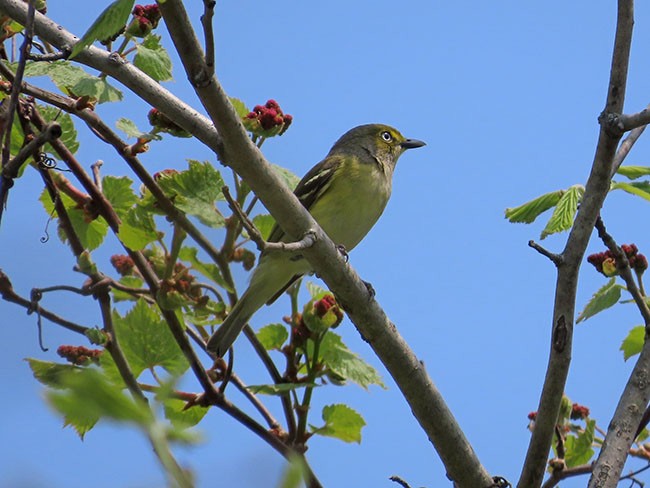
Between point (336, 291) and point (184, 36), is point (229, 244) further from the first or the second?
point (184, 36)

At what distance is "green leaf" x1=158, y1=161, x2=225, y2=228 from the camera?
3.73 m

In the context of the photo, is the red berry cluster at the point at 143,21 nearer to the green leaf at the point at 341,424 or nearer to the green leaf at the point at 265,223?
the green leaf at the point at 265,223

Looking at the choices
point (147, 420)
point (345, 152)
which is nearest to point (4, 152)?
point (147, 420)

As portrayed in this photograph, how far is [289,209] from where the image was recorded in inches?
120

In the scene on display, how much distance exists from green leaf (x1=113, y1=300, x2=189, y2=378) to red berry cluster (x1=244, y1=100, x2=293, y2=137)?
88cm

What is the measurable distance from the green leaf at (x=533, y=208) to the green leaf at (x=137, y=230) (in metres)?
1.55

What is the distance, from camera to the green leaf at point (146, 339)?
134 inches

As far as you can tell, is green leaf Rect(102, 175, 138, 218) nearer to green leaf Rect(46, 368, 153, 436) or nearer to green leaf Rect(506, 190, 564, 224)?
green leaf Rect(506, 190, 564, 224)

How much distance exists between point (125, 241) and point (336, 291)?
1055 mm

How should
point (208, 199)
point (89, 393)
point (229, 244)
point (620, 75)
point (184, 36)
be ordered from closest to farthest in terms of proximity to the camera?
1. point (89, 393)
2. point (184, 36)
3. point (620, 75)
4. point (208, 199)
5. point (229, 244)

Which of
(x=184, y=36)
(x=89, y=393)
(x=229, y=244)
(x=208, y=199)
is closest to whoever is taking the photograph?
(x=89, y=393)

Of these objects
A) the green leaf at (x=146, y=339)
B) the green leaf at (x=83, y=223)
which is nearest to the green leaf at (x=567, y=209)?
the green leaf at (x=146, y=339)

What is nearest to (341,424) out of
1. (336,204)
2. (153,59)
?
(153,59)

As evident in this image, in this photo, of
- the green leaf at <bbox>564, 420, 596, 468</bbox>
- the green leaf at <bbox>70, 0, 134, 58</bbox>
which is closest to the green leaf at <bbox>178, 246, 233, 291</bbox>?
the green leaf at <bbox>564, 420, 596, 468</bbox>
